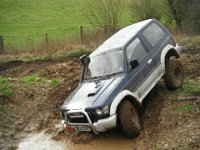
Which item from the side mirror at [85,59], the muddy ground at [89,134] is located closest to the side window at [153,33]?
the muddy ground at [89,134]

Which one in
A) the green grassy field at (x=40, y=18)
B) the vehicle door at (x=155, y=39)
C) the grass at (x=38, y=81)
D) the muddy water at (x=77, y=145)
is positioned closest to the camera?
the muddy water at (x=77, y=145)

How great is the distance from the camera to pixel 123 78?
9922 millimetres

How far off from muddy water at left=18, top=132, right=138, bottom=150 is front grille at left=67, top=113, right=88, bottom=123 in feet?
2.47

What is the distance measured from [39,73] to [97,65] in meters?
7.24

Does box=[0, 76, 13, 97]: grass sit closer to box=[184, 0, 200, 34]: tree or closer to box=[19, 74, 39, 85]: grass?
box=[19, 74, 39, 85]: grass

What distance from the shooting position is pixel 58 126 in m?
11.9

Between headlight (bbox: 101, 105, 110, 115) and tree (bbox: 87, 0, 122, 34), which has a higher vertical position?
headlight (bbox: 101, 105, 110, 115)

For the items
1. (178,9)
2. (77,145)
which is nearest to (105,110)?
(77,145)

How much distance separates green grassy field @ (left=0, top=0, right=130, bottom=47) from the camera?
35.4 m

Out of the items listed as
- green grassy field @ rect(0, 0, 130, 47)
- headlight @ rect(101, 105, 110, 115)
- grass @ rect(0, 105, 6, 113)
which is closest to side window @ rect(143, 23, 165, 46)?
headlight @ rect(101, 105, 110, 115)

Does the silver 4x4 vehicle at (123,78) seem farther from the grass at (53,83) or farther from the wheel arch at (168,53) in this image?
the grass at (53,83)

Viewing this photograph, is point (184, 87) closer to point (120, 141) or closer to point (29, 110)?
point (120, 141)

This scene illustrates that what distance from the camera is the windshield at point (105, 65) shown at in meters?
10.4

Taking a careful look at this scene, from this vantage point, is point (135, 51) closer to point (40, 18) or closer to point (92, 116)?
point (92, 116)
